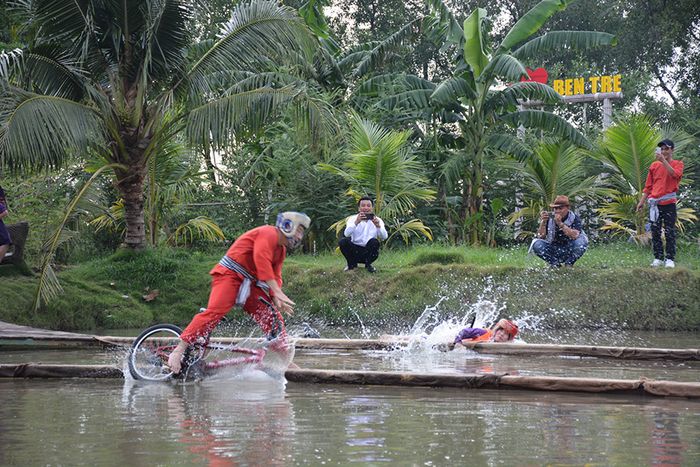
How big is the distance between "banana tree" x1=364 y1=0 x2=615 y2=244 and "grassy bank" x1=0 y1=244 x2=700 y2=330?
362cm

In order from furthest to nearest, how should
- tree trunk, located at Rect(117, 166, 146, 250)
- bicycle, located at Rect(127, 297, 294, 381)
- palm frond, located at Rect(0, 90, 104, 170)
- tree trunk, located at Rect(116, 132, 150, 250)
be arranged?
tree trunk, located at Rect(117, 166, 146, 250) → tree trunk, located at Rect(116, 132, 150, 250) → palm frond, located at Rect(0, 90, 104, 170) → bicycle, located at Rect(127, 297, 294, 381)

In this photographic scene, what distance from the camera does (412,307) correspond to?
51.4 ft

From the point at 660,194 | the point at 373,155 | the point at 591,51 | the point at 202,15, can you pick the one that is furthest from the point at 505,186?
the point at 591,51

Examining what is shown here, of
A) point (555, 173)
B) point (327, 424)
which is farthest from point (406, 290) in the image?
point (327, 424)

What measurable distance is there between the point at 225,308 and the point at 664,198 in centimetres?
926

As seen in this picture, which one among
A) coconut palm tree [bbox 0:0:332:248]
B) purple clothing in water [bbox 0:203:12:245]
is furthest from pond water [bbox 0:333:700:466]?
coconut palm tree [bbox 0:0:332:248]

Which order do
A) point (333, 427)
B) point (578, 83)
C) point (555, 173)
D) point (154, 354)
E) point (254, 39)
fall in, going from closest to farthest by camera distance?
point (333, 427) < point (154, 354) < point (254, 39) < point (555, 173) < point (578, 83)

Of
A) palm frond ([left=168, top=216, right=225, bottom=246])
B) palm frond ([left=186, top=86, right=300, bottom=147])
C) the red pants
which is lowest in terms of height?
the red pants

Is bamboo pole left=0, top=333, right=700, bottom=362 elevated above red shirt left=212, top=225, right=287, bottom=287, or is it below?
below

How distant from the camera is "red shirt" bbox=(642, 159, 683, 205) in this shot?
51.3 ft

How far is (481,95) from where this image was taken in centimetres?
2089

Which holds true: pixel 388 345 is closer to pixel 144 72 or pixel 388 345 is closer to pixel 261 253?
pixel 261 253

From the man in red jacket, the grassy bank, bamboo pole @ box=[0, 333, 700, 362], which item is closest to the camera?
bamboo pole @ box=[0, 333, 700, 362]

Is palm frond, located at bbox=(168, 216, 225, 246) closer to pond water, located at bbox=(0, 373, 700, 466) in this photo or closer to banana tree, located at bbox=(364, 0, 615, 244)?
banana tree, located at bbox=(364, 0, 615, 244)
